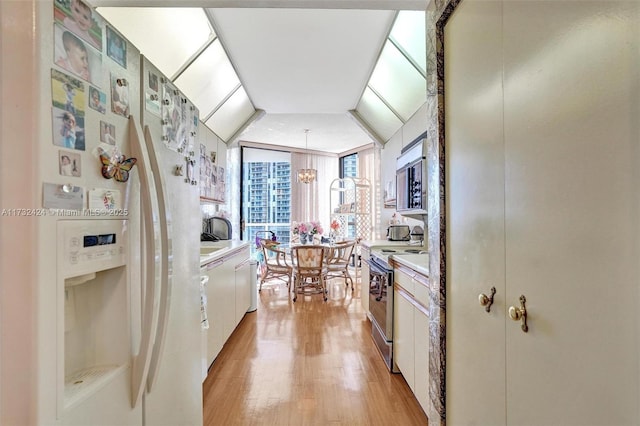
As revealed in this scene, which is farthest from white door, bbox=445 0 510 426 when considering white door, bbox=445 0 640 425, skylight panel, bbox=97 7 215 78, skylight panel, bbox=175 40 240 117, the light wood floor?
skylight panel, bbox=175 40 240 117

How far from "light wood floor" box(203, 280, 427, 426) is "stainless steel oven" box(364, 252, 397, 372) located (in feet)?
0.38

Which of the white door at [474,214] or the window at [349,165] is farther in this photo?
the window at [349,165]

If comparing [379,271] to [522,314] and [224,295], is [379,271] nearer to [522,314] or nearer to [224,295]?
[224,295]

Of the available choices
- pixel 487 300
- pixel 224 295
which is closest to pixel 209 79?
pixel 224 295

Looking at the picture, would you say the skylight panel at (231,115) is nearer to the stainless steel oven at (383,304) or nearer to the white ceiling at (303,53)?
the white ceiling at (303,53)

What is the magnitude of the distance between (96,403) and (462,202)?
131 cm

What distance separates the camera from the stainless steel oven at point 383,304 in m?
2.26

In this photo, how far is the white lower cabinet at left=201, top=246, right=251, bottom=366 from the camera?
215 cm

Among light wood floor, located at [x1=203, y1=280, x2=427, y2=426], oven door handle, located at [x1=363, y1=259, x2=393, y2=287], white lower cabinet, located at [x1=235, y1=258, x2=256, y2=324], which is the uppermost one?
oven door handle, located at [x1=363, y1=259, x2=393, y2=287]

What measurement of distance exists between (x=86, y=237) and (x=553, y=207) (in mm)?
1134

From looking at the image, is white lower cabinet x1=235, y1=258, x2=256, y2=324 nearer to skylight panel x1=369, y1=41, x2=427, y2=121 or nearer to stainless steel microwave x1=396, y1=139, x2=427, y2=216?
stainless steel microwave x1=396, y1=139, x2=427, y2=216

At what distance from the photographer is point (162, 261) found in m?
0.98

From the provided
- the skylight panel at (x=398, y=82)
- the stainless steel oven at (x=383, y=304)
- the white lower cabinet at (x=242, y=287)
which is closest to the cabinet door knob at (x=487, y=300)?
the stainless steel oven at (x=383, y=304)

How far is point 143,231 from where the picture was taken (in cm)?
92
